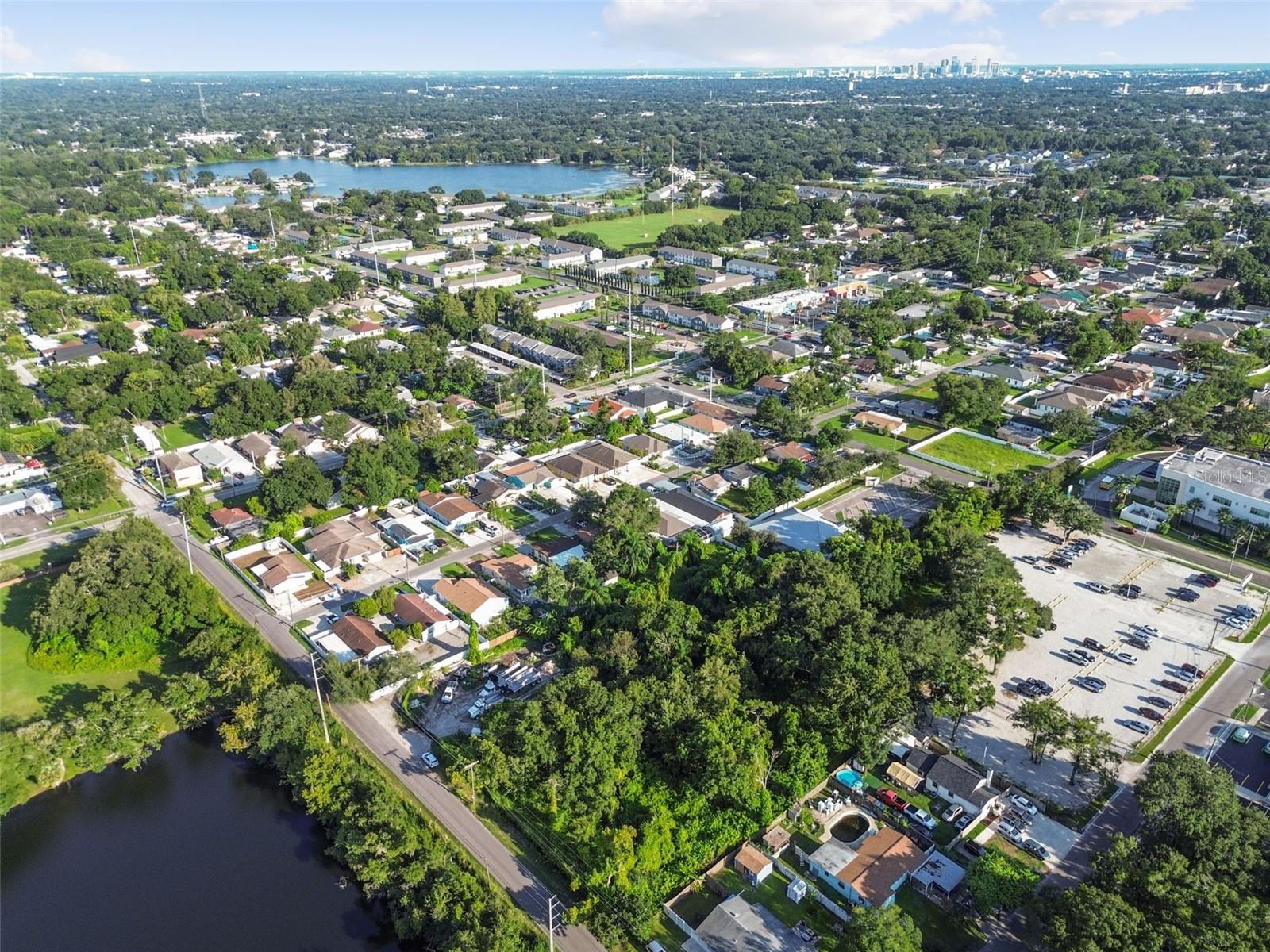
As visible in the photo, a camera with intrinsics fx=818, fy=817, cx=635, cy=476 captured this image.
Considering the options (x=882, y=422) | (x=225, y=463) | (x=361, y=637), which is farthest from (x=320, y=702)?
(x=882, y=422)

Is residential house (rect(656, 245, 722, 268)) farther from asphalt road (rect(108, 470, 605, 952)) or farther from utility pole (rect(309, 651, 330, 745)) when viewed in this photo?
utility pole (rect(309, 651, 330, 745))

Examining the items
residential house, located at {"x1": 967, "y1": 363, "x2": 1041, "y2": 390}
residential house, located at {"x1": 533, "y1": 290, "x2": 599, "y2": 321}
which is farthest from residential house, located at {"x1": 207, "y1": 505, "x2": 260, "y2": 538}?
residential house, located at {"x1": 967, "y1": 363, "x2": 1041, "y2": 390}

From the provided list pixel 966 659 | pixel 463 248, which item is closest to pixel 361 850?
pixel 966 659

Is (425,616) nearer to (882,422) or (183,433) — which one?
(183,433)

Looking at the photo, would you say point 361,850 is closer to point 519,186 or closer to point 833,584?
point 833,584

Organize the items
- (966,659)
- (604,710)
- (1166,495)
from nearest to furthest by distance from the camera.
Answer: (604,710), (966,659), (1166,495)
